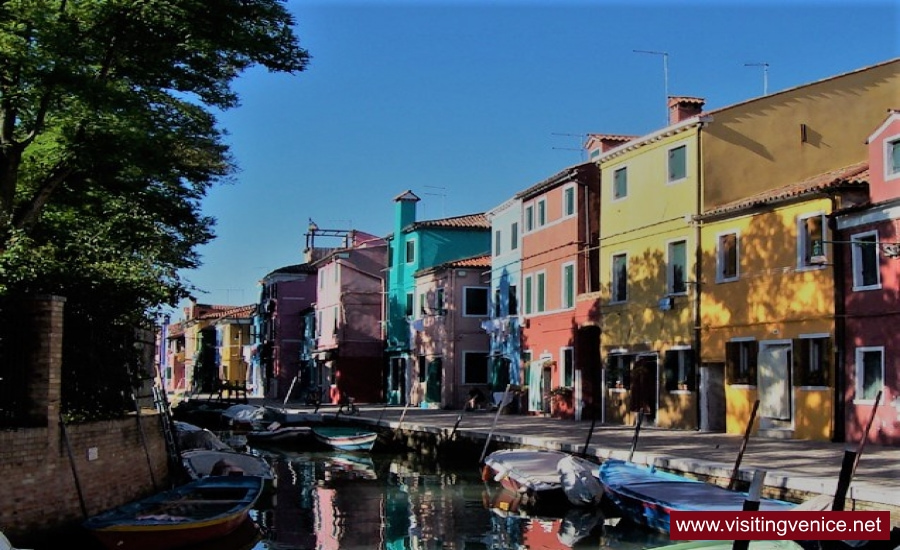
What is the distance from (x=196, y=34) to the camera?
53.1ft

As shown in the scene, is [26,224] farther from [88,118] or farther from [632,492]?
[632,492]

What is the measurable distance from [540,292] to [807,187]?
13.9 m

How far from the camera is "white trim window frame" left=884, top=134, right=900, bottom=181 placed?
2073 cm

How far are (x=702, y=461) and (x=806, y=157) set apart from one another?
11451mm

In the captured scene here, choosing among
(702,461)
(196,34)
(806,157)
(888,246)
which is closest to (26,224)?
(196,34)

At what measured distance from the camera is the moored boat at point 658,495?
14.9 meters

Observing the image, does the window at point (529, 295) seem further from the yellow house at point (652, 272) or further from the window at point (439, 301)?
the window at point (439, 301)

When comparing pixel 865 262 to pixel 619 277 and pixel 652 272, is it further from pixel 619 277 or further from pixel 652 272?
pixel 619 277

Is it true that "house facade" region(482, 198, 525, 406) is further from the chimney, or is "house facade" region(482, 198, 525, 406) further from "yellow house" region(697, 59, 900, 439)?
"yellow house" region(697, 59, 900, 439)

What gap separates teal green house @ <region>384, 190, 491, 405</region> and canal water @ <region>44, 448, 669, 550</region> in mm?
21258

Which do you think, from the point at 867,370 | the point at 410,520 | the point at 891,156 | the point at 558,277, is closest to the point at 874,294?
the point at 867,370

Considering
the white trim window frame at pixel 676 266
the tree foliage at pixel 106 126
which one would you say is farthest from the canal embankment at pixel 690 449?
the tree foliage at pixel 106 126

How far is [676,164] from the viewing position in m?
27.6

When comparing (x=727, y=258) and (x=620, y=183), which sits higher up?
(x=620, y=183)
